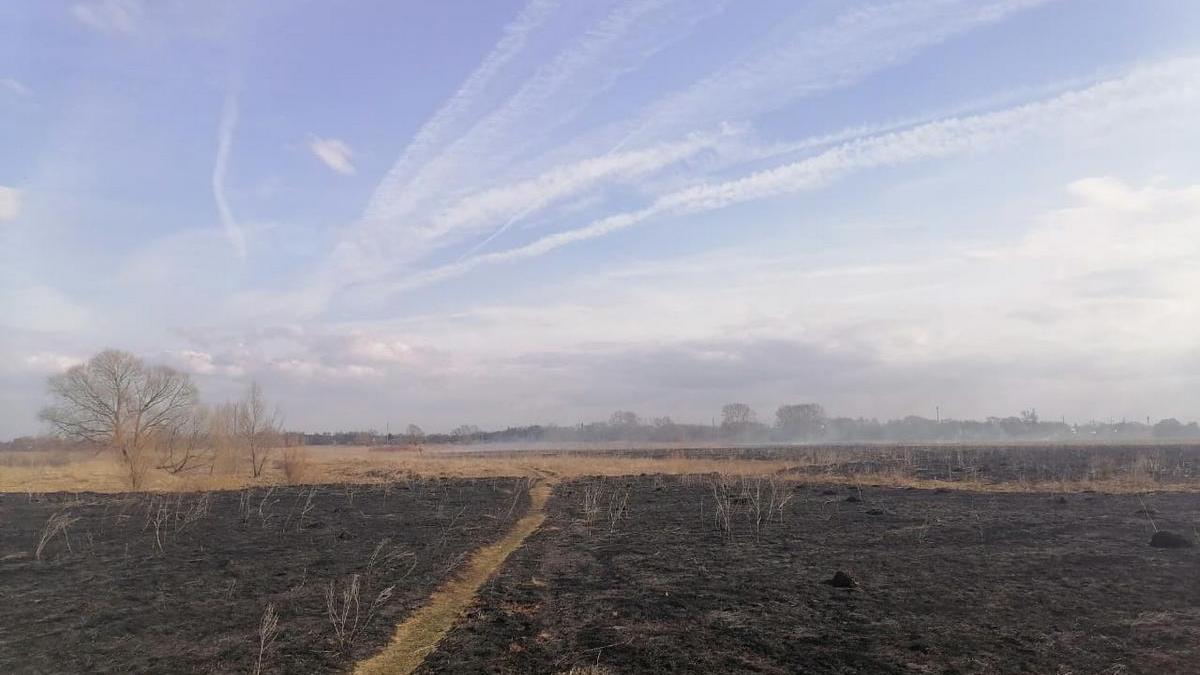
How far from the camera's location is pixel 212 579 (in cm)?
1105

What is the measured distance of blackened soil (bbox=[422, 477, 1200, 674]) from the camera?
23.3 ft

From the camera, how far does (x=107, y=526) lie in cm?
1758

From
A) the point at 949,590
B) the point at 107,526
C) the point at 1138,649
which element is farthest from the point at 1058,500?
the point at 107,526

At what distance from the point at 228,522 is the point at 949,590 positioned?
17186 mm

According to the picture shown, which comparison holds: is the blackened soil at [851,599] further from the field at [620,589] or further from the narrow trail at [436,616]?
the narrow trail at [436,616]

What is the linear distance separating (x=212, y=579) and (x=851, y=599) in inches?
387

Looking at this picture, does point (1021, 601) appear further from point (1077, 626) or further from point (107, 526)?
point (107, 526)

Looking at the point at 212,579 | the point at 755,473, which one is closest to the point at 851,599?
→ the point at 212,579

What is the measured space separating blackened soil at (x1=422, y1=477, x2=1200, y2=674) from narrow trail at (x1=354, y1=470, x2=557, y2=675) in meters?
0.33

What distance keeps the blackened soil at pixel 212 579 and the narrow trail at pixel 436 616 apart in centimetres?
21

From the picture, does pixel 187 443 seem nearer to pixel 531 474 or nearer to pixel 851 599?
pixel 531 474

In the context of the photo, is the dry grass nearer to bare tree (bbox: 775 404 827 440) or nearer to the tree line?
the tree line

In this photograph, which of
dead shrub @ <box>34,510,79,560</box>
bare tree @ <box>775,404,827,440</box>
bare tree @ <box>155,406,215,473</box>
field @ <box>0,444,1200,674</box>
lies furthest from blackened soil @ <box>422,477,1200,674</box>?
bare tree @ <box>775,404,827,440</box>

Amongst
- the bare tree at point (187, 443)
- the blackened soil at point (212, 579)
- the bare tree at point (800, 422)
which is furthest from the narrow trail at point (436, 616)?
the bare tree at point (800, 422)
